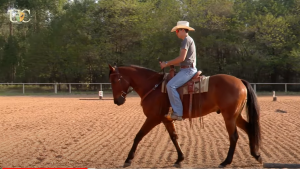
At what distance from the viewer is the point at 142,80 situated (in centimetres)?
622

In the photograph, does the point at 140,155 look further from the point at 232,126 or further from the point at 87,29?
the point at 87,29

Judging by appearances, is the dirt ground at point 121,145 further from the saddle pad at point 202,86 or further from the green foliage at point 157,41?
the green foliage at point 157,41

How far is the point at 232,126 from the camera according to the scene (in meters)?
5.61

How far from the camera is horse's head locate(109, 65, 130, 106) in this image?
6.18 meters

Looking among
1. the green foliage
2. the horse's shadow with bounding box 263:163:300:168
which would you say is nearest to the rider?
the horse's shadow with bounding box 263:163:300:168

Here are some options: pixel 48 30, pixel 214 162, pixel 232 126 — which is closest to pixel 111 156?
pixel 214 162

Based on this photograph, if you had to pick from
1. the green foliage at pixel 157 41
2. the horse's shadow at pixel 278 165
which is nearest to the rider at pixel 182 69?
the horse's shadow at pixel 278 165

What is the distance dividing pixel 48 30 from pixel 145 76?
34927mm

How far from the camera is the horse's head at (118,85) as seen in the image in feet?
20.3

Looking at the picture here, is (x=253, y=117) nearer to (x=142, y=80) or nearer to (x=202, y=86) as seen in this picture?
(x=202, y=86)

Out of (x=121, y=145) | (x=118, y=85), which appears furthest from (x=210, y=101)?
(x=121, y=145)

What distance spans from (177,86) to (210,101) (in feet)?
2.13

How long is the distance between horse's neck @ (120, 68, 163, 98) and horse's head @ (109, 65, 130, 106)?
5.1 inches

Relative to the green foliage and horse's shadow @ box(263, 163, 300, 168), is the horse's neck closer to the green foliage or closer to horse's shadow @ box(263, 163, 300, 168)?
horse's shadow @ box(263, 163, 300, 168)
